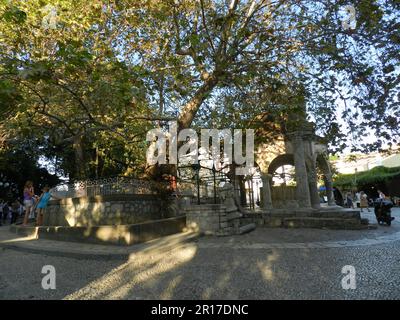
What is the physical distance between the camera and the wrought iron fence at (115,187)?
9.16 metres

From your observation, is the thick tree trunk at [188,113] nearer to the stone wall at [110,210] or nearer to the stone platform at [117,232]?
the stone wall at [110,210]

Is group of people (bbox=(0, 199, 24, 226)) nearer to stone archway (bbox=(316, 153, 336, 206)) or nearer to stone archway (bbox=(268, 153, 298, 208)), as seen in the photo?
stone archway (bbox=(268, 153, 298, 208))

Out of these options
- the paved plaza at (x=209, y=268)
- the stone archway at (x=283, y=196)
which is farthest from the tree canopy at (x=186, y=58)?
the stone archway at (x=283, y=196)

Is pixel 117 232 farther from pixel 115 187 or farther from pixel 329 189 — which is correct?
pixel 329 189

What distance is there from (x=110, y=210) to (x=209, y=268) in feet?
15.1

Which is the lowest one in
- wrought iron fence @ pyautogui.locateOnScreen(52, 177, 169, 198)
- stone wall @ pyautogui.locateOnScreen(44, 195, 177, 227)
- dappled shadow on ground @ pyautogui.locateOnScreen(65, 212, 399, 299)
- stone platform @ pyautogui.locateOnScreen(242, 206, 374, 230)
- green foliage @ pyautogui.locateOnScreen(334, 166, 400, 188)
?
dappled shadow on ground @ pyautogui.locateOnScreen(65, 212, 399, 299)

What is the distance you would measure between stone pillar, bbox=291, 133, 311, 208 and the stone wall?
6574 millimetres

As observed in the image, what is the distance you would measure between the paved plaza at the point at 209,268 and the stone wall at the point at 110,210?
1.47m

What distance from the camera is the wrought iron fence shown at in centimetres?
916

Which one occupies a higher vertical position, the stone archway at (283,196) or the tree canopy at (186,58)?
the tree canopy at (186,58)

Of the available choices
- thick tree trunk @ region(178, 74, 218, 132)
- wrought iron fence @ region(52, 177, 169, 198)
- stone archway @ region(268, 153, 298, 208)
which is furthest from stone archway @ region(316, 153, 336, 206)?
wrought iron fence @ region(52, 177, 169, 198)

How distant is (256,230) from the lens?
9719 millimetres
